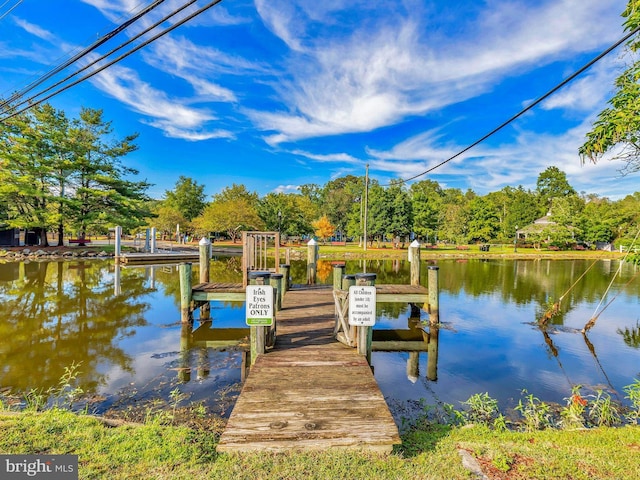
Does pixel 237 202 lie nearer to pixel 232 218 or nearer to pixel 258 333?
pixel 232 218

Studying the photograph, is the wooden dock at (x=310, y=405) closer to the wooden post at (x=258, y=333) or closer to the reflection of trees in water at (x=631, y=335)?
the wooden post at (x=258, y=333)

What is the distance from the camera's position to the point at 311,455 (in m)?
2.95

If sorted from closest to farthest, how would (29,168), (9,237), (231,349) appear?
1. (231,349)
2. (29,168)
3. (9,237)

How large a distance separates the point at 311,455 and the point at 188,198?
55.9 metres

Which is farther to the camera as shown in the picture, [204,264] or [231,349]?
[204,264]

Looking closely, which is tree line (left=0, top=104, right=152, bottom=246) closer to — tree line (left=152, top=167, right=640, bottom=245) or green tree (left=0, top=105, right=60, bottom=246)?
green tree (left=0, top=105, right=60, bottom=246)

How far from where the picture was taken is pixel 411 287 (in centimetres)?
1000

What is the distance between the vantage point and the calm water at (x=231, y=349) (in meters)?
5.67

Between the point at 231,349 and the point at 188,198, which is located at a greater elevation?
the point at 188,198

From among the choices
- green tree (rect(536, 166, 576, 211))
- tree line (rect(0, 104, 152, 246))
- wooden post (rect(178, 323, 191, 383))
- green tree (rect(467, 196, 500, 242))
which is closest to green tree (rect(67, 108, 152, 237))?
tree line (rect(0, 104, 152, 246))

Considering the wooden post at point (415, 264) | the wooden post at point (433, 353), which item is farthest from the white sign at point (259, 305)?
the wooden post at point (415, 264)

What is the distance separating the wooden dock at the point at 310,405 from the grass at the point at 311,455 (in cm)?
13

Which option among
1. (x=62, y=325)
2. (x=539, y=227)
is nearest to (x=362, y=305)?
(x=62, y=325)

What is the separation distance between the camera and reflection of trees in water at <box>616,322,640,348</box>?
8.38m
